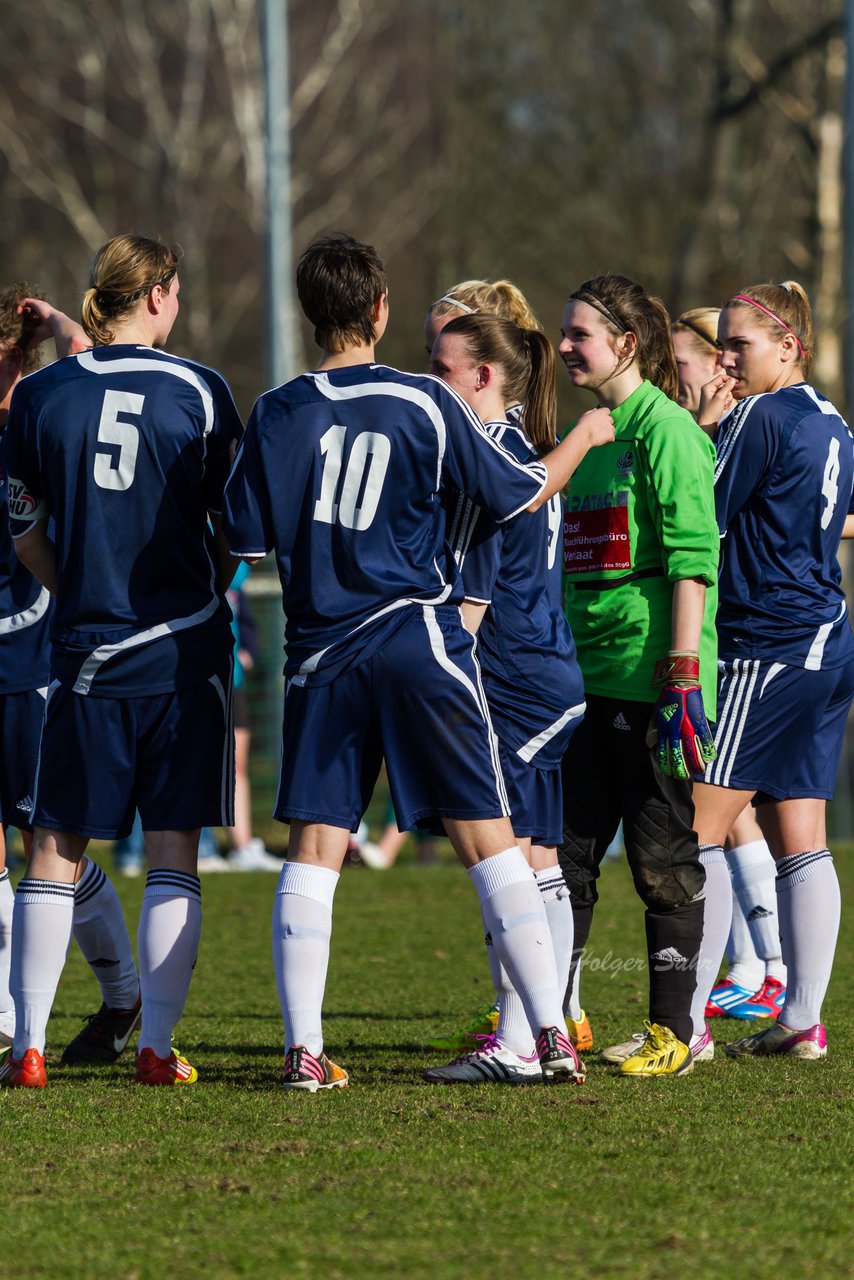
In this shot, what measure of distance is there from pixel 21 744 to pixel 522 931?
174 centimetres

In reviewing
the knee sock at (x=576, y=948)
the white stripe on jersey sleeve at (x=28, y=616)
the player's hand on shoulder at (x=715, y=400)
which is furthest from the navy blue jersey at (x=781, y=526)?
the white stripe on jersey sleeve at (x=28, y=616)

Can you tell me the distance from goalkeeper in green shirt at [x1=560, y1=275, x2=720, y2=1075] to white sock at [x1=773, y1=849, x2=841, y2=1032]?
12.2 inches

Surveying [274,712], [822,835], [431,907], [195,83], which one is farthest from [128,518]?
[195,83]

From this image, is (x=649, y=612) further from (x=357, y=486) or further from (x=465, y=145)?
(x=465, y=145)

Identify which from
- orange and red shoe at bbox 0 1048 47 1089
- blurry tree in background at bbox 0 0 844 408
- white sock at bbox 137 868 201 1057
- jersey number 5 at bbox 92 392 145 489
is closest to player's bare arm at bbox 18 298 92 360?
jersey number 5 at bbox 92 392 145 489

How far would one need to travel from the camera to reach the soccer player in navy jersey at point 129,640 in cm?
461

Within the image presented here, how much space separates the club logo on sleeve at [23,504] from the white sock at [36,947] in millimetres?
966

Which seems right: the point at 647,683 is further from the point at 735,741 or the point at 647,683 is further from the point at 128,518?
the point at 128,518

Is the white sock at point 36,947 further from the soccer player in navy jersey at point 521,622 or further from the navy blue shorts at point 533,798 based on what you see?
the navy blue shorts at point 533,798

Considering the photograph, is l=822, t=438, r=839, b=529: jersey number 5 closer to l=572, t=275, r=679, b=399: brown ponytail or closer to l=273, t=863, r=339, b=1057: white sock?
l=572, t=275, r=679, b=399: brown ponytail

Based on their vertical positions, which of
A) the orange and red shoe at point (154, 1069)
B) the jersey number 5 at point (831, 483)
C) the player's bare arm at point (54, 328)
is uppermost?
the player's bare arm at point (54, 328)

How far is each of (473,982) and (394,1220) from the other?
3539mm

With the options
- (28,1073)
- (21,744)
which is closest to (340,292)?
(21,744)

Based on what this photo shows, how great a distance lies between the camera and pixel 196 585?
4.70 meters
